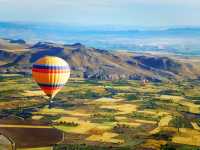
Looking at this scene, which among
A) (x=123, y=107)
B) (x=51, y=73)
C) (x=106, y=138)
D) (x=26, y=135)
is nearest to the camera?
(x=51, y=73)

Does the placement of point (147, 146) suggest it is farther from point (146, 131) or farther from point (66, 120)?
point (66, 120)

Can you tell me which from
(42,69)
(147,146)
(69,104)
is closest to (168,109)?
(69,104)

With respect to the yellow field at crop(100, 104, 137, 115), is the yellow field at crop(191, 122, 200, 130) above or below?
below

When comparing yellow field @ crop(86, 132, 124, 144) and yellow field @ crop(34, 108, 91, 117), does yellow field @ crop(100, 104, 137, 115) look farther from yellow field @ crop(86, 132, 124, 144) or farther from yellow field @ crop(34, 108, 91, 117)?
yellow field @ crop(86, 132, 124, 144)

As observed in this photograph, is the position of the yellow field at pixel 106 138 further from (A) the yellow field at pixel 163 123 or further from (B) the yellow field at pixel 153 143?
(A) the yellow field at pixel 163 123

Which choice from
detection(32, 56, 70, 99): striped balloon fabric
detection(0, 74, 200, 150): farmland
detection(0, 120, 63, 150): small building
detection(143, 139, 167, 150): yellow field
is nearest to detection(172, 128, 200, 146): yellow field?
detection(0, 74, 200, 150): farmland

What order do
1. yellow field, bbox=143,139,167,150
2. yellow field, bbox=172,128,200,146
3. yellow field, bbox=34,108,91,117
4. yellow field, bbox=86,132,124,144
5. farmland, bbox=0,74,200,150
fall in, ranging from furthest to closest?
1. yellow field, bbox=34,108,91,117
2. yellow field, bbox=172,128,200,146
3. yellow field, bbox=86,132,124,144
4. farmland, bbox=0,74,200,150
5. yellow field, bbox=143,139,167,150

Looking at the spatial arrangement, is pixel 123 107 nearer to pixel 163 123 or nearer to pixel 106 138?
pixel 163 123

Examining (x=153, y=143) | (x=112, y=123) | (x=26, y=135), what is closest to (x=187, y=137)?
(x=153, y=143)
